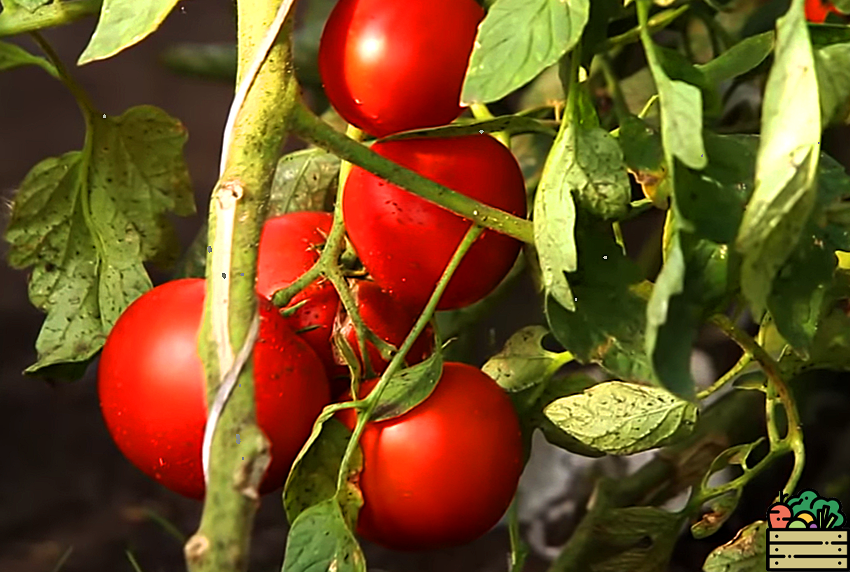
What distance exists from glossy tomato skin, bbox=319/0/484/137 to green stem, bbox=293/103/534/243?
34 millimetres

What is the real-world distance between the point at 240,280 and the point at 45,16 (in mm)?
218

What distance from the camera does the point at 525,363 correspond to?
51cm

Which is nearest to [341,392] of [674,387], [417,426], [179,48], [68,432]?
[417,426]

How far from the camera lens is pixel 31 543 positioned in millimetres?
876

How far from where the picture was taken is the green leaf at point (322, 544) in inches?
14.2

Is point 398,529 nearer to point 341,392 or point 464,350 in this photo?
point 341,392

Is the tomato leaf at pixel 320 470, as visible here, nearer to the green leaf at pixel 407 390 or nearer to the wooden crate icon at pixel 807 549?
the green leaf at pixel 407 390

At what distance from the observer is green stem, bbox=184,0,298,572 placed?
27 cm

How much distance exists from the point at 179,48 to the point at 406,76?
1.71ft

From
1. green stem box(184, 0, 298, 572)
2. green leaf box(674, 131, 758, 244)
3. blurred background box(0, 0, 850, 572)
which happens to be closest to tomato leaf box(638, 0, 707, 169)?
green leaf box(674, 131, 758, 244)

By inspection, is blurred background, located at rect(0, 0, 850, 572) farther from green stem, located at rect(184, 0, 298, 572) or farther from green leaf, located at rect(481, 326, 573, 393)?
green stem, located at rect(184, 0, 298, 572)

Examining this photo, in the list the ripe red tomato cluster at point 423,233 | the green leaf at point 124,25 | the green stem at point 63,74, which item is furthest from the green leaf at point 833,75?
the green stem at point 63,74

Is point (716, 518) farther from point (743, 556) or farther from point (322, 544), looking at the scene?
point (322, 544)

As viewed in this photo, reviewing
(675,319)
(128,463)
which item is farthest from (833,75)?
(128,463)
